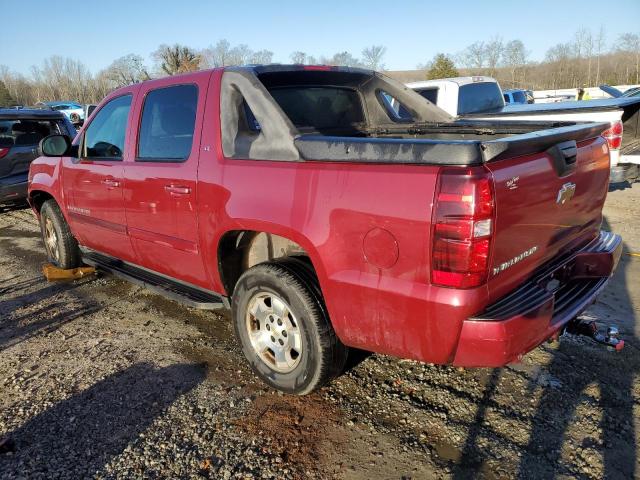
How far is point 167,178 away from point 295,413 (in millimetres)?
1798

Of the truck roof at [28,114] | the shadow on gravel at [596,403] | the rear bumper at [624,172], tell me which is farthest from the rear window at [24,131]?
the rear bumper at [624,172]

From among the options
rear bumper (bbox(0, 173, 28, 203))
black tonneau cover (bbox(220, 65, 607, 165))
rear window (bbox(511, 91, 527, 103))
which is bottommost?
rear bumper (bbox(0, 173, 28, 203))

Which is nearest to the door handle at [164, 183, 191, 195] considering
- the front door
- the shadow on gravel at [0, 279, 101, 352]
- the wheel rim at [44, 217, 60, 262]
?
the front door

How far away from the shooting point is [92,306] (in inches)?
185

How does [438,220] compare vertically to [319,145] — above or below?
below

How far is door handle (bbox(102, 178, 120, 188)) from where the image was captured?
408 cm

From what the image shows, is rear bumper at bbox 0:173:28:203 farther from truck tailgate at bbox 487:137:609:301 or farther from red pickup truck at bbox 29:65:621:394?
truck tailgate at bbox 487:137:609:301

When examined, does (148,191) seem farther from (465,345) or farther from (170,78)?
(465,345)

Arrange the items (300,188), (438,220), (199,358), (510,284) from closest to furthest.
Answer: (438,220), (510,284), (300,188), (199,358)

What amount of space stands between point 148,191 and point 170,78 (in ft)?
2.76

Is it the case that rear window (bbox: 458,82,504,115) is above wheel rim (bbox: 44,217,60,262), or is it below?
above

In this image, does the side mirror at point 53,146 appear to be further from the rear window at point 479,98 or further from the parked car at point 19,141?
the rear window at point 479,98

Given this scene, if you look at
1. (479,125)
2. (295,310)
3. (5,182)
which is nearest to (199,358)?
(295,310)

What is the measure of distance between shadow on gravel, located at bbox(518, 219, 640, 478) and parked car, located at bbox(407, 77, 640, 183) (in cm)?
339
